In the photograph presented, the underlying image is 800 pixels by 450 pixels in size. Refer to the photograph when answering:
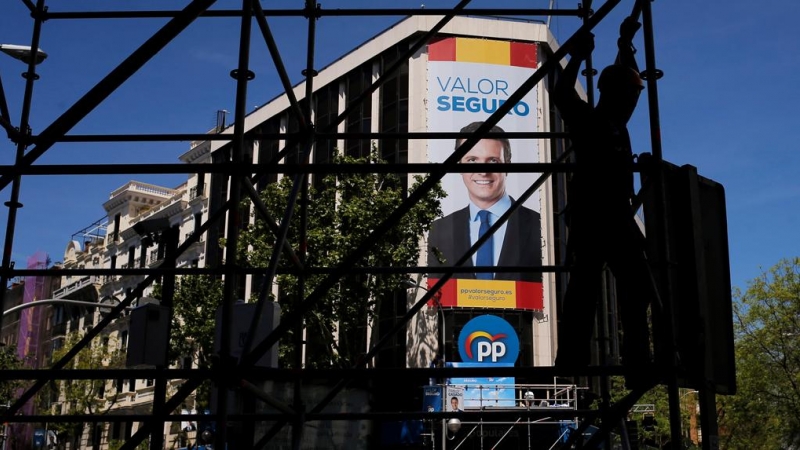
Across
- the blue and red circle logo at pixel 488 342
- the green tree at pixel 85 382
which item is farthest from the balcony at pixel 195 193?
the blue and red circle logo at pixel 488 342

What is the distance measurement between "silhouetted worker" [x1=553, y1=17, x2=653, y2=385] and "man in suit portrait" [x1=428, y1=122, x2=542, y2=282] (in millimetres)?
34510

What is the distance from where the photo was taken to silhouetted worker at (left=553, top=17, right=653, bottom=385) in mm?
5477

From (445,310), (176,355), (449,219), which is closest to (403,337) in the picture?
(445,310)

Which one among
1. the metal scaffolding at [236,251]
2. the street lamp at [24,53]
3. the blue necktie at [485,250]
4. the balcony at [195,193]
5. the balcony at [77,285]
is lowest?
the metal scaffolding at [236,251]

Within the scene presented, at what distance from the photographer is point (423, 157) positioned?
1638 inches

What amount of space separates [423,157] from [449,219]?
2983 mm

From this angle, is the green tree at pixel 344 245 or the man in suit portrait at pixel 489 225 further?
the man in suit portrait at pixel 489 225

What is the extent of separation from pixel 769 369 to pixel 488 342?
1104 cm

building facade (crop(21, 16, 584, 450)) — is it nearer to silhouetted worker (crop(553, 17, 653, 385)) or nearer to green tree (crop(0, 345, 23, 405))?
green tree (crop(0, 345, 23, 405))

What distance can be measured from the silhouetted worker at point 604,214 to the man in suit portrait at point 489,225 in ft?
113

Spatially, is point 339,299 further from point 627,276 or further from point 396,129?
point 627,276

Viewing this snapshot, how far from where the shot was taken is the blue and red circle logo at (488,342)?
37344 mm

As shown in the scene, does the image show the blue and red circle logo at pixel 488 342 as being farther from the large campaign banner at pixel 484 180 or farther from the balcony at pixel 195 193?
the balcony at pixel 195 193

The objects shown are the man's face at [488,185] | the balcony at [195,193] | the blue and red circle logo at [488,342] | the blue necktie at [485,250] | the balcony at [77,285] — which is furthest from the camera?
the balcony at [77,285]
